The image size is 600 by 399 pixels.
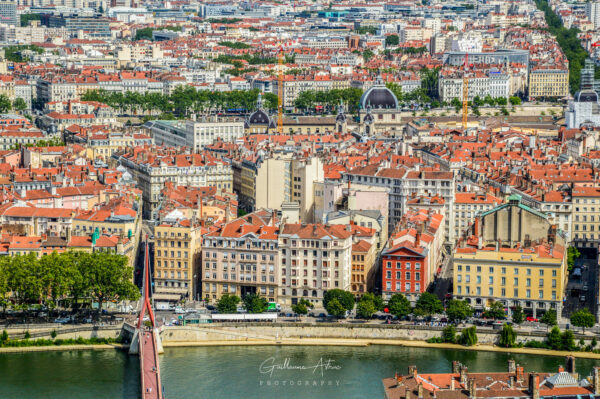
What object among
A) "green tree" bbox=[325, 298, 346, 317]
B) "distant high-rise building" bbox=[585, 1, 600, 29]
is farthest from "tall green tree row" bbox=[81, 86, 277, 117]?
"distant high-rise building" bbox=[585, 1, 600, 29]

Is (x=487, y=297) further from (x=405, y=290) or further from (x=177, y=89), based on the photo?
(x=177, y=89)

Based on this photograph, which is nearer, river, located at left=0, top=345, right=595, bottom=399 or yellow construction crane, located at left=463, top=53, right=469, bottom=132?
river, located at left=0, top=345, right=595, bottom=399

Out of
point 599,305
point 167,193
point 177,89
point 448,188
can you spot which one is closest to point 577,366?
point 599,305

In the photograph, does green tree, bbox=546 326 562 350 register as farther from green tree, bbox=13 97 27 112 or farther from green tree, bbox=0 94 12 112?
green tree, bbox=13 97 27 112

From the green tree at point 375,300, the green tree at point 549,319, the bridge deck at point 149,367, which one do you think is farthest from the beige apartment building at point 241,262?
the green tree at point 549,319

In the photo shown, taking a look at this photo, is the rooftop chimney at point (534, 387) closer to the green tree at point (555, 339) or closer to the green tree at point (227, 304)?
the green tree at point (555, 339)
